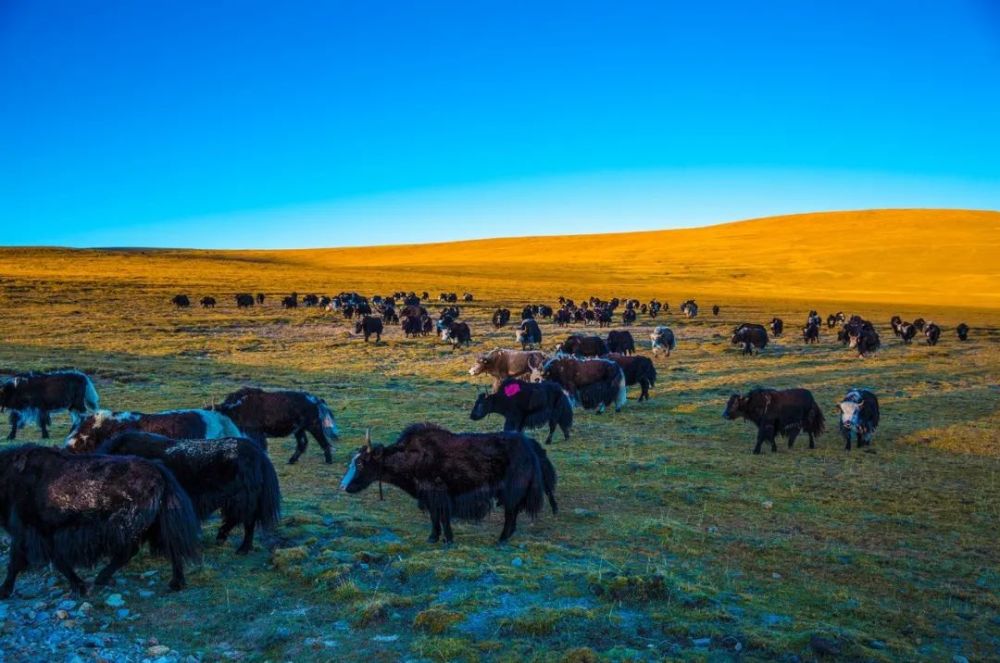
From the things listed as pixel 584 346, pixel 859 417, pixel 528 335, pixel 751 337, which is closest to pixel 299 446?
pixel 859 417

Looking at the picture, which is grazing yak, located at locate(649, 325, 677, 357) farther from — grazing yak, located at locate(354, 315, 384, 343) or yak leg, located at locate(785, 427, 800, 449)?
yak leg, located at locate(785, 427, 800, 449)

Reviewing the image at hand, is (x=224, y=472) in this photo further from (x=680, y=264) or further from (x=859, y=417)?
(x=680, y=264)

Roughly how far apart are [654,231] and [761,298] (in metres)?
80.9

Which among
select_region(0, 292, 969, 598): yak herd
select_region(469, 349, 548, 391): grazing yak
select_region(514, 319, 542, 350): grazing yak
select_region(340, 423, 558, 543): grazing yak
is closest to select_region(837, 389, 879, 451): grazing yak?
select_region(0, 292, 969, 598): yak herd

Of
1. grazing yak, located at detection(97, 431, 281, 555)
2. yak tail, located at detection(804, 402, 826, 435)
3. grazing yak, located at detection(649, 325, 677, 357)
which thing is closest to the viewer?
grazing yak, located at detection(97, 431, 281, 555)

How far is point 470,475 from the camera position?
8.23 metres

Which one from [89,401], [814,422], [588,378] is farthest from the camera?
[588,378]

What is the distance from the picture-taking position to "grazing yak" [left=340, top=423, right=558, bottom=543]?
8219 millimetres

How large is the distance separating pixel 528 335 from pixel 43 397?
19506mm

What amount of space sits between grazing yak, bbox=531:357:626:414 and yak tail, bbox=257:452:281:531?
32.9 ft

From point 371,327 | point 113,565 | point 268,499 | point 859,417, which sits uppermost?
point 371,327

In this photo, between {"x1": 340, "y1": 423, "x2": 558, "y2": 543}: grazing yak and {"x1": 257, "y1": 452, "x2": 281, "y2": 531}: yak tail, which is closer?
{"x1": 257, "y1": 452, "x2": 281, "y2": 531}: yak tail

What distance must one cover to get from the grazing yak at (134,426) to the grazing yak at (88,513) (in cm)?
298

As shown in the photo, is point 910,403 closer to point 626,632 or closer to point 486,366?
point 486,366
